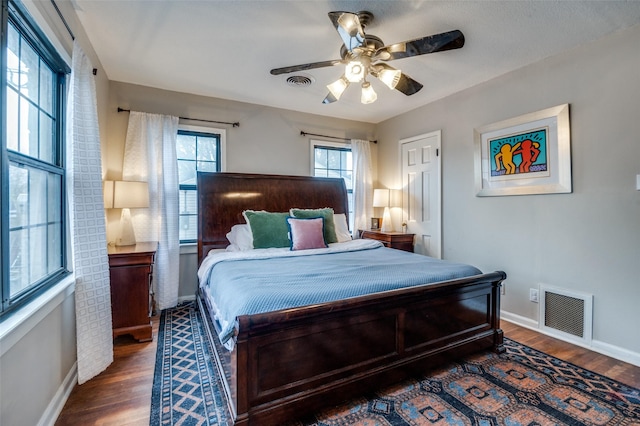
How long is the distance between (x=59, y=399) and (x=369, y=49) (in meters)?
2.89

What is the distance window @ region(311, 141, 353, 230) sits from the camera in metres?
4.53

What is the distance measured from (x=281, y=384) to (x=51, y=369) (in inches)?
49.6

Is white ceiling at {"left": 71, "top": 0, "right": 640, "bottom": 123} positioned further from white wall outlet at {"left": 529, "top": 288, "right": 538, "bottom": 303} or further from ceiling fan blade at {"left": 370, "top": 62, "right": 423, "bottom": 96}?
white wall outlet at {"left": 529, "top": 288, "right": 538, "bottom": 303}

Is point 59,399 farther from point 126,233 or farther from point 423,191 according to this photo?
point 423,191

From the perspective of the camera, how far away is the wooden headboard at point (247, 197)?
355cm

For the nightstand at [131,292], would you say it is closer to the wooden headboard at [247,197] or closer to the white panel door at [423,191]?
the wooden headboard at [247,197]

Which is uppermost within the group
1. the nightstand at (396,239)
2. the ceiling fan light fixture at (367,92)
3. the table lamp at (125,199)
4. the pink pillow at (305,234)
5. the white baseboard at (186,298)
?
the ceiling fan light fixture at (367,92)

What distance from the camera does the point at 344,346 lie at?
1.80 meters

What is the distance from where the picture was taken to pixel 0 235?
1255mm

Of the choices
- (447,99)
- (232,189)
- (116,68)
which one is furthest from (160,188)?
(447,99)

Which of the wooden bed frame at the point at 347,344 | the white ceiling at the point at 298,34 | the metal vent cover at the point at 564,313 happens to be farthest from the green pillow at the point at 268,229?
the metal vent cover at the point at 564,313

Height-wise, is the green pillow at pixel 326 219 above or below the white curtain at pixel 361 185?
below

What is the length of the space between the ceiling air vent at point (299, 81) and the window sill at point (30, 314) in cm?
261

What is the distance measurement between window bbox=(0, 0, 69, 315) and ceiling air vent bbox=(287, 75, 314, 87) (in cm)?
190
